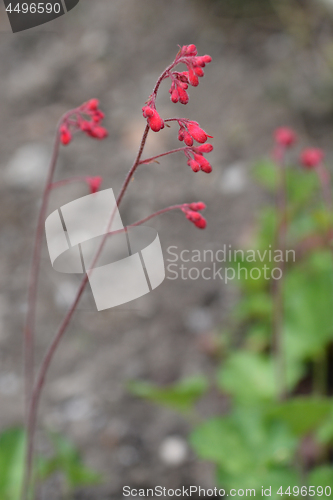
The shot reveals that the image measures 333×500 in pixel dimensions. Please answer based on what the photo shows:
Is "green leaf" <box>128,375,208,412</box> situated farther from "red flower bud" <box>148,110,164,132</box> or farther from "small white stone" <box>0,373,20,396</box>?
"red flower bud" <box>148,110,164,132</box>

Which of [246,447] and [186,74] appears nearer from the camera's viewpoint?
[186,74]

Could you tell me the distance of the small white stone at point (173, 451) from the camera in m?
1.78

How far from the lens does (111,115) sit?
327cm

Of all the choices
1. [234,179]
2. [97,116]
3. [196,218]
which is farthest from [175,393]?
[234,179]

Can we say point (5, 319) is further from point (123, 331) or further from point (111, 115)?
point (111, 115)

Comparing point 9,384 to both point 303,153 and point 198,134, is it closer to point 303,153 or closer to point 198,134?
point 303,153

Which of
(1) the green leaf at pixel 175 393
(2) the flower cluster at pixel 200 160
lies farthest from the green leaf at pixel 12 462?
(2) the flower cluster at pixel 200 160

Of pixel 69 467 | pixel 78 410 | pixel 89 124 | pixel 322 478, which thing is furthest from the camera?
pixel 78 410

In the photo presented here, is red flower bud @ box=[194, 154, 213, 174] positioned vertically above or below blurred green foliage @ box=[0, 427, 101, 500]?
above

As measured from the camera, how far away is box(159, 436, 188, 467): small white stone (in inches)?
70.1

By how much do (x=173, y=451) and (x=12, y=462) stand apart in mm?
608

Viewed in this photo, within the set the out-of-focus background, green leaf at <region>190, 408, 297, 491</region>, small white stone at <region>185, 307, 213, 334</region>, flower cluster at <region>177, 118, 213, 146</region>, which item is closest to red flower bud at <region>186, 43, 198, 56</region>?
flower cluster at <region>177, 118, 213, 146</region>

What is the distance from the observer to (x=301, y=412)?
4.46 ft

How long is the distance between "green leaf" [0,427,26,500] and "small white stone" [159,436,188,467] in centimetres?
55
